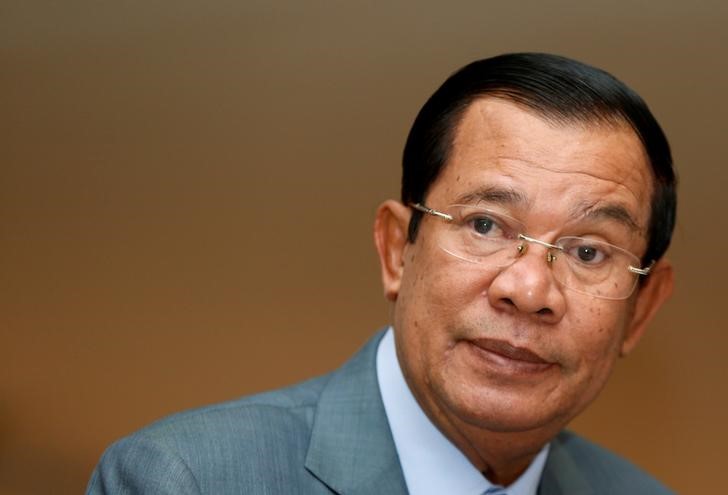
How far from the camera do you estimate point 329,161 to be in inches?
122

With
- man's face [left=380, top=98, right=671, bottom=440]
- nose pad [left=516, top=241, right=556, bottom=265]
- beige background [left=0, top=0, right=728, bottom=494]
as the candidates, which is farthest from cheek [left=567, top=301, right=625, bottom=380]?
beige background [left=0, top=0, right=728, bottom=494]

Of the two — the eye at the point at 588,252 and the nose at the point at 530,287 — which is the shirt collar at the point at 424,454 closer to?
the nose at the point at 530,287

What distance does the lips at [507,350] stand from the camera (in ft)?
6.57

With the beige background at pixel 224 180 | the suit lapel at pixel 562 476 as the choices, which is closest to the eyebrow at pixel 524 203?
the suit lapel at pixel 562 476

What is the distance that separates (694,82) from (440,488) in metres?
1.64

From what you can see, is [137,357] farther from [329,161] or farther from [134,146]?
[329,161]

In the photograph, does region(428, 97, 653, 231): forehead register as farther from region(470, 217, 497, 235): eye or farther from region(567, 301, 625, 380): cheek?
region(567, 301, 625, 380): cheek

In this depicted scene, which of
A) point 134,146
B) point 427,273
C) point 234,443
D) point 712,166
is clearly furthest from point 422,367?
A: point 712,166

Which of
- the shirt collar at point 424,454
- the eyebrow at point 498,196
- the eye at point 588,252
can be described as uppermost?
the eyebrow at point 498,196

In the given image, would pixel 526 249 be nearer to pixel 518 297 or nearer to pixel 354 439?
pixel 518 297

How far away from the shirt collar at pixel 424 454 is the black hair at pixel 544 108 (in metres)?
0.36

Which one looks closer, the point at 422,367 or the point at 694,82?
the point at 422,367

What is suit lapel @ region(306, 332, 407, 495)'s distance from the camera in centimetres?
209

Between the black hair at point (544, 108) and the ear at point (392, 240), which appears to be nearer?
the black hair at point (544, 108)
